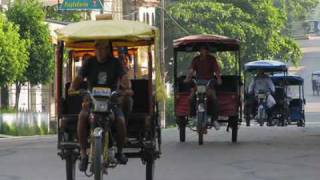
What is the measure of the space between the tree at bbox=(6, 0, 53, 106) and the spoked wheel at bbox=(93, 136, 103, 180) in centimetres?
3401

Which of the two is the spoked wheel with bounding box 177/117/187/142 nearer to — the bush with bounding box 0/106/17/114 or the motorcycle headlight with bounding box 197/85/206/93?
the motorcycle headlight with bounding box 197/85/206/93

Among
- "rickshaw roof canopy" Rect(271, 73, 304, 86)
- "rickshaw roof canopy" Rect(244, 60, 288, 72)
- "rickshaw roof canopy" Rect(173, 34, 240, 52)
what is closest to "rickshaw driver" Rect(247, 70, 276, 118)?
"rickshaw roof canopy" Rect(244, 60, 288, 72)

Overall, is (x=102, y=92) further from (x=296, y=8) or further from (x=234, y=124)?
(x=296, y=8)

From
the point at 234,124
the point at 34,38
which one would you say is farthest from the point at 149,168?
the point at 34,38

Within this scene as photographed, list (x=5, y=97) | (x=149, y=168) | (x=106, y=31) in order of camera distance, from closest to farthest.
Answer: (x=106, y=31) → (x=149, y=168) → (x=5, y=97)

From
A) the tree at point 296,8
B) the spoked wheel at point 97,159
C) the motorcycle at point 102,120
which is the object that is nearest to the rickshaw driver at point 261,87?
the motorcycle at point 102,120

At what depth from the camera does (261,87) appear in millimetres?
28734

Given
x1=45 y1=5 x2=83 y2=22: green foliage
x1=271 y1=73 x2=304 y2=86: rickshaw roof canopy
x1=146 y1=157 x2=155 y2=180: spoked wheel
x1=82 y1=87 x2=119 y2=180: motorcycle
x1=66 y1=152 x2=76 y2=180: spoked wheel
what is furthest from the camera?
x1=45 y1=5 x2=83 y2=22: green foliage

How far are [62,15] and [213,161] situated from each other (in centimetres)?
3786

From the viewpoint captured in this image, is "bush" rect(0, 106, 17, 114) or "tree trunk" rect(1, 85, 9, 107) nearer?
"bush" rect(0, 106, 17, 114)

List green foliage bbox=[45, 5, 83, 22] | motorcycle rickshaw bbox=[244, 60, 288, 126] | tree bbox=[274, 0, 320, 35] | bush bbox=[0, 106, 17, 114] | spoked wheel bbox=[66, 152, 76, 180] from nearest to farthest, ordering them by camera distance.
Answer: spoked wheel bbox=[66, 152, 76, 180], motorcycle rickshaw bbox=[244, 60, 288, 126], bush bbox=[0, 106, 17, 114], green foliage bbox=[45, 5, 83, 22], tree bbox=[274, 0, 320, 35]

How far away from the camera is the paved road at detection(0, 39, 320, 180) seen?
41.9 feet

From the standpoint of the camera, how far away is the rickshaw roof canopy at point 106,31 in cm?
1047

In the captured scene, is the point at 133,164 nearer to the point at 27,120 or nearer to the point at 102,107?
the point at 102,107
